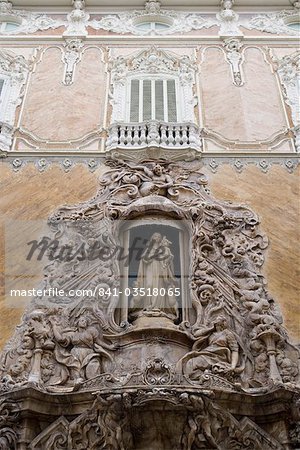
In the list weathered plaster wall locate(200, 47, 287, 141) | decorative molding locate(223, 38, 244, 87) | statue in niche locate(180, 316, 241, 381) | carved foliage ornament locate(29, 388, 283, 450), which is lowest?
carved foliage ornament locate(29, 388, 283, 450)

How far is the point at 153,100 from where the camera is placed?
13.8m

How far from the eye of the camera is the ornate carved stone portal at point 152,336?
25.8 ft

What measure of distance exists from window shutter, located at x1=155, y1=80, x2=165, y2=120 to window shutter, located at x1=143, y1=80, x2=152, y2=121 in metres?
0.17

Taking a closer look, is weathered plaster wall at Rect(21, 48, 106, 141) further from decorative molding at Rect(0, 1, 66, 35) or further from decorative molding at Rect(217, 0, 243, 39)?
decorative molding at Rect(217, 0, 243, 39)

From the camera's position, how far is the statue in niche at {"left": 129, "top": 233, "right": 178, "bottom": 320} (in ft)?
30.7

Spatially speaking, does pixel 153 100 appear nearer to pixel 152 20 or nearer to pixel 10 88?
pixel 10 88

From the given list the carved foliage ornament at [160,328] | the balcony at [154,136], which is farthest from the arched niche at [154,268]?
the balcony at [154,136]

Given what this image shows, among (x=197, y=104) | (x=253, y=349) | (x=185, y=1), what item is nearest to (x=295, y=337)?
(x=253, y=349)

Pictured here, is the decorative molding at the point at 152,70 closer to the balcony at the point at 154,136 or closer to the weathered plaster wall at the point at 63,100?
the weathered plaster wall at the point at 63,100

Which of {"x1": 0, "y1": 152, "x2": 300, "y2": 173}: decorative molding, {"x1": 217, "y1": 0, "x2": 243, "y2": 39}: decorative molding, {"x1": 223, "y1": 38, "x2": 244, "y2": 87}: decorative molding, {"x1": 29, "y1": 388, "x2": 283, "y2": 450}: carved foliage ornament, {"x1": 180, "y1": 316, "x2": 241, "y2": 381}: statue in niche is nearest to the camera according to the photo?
{"x1": 29, "y1": 388, "x2": 283, "y2": 450}: carved foliage ornament

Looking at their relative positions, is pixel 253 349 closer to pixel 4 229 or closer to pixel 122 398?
pixel 122 398

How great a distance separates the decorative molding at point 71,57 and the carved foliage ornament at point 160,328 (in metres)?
3.94

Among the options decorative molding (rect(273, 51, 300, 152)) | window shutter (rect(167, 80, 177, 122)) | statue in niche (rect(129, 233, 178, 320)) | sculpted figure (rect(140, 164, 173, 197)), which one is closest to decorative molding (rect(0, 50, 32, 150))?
sculpted figure (rect(140, 164, 173, 197))

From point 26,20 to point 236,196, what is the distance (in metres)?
9.18
